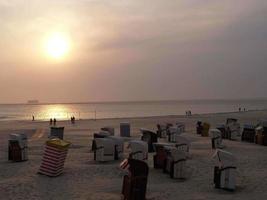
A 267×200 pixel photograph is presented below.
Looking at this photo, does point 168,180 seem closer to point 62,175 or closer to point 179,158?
point 179,158

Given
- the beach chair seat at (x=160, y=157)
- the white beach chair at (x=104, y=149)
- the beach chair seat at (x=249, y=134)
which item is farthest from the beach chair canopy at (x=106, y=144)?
the beach chair seat at (x=249, y=134)

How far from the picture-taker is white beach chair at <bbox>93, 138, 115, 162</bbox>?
17812 mm

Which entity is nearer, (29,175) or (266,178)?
(266,178)

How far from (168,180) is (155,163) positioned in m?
1.97

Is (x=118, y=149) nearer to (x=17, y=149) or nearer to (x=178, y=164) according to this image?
(x=17, y=149)

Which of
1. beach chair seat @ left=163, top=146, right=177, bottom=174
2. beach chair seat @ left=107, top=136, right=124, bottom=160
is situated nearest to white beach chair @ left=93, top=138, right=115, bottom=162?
beach chair seat @ left=107, top=136, right=124, bottom=160

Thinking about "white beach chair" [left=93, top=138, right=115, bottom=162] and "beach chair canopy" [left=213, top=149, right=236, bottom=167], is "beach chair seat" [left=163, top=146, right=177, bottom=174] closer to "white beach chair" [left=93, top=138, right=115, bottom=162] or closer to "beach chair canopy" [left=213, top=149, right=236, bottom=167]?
"beach chair canopy" [left=213, top=149, right=236, bottom=167]

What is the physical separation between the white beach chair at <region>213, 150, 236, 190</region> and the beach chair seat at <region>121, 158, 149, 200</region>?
273 centimetres

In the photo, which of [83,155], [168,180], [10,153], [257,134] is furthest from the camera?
Result: [257,134]

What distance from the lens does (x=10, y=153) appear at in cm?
1900

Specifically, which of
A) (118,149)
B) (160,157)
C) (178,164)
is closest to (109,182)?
(178,164)

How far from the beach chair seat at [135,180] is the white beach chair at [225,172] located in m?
2.73

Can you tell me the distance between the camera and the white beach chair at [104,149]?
701 inches

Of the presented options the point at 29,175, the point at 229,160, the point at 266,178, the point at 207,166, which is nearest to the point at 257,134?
the point at 207,166
